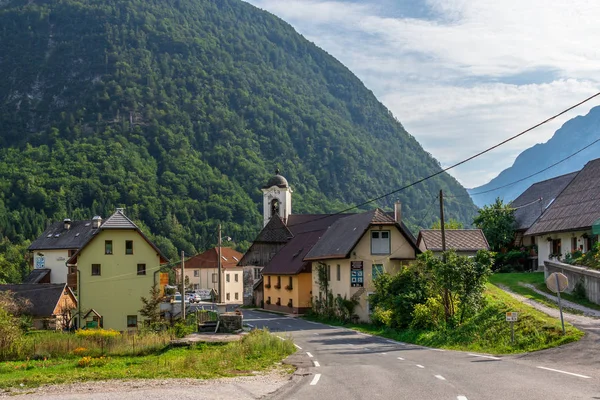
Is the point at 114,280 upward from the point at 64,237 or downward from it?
downward

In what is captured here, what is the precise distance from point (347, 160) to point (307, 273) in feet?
451

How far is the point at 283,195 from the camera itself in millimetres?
101062

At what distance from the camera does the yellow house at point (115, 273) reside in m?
53.3

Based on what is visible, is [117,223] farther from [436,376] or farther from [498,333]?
[436,376]

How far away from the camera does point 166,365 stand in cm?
2302

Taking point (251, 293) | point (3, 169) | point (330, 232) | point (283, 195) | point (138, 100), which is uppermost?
point (138, 100)

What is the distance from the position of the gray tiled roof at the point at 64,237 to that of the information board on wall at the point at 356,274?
155ft

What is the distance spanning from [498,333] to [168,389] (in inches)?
568

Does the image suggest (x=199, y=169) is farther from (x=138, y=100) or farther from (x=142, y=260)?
(x=142, y=260)

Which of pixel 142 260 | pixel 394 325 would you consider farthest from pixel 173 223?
pixel 394 325

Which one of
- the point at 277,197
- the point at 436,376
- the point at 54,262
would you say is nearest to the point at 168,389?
the point at 436,376

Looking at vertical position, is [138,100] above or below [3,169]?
above

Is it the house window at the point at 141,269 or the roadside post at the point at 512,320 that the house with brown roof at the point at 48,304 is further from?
the roadside post at the point at 512,320

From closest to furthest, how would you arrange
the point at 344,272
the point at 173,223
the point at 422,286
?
the point at 422,286
the point at 344,272
the point at 173,223
